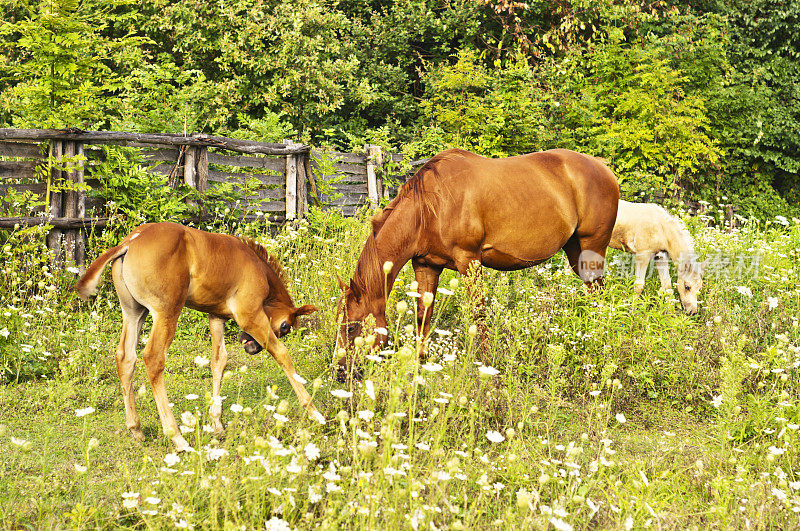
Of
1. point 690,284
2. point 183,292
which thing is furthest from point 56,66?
point 690,284

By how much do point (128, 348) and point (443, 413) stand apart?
2.09 m

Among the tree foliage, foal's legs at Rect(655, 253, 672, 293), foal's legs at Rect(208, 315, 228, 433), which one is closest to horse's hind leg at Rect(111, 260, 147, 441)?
foal's legs at Rect(208, 315, 228, 433)

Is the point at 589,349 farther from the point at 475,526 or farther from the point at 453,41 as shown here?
the point at 453,41

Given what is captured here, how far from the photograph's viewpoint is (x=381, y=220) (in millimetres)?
5301

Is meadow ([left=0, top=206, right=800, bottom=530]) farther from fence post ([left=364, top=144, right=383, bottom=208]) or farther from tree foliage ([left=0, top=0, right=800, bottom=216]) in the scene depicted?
tree foliage ([left=0, top=0, right=800, bottom=216])

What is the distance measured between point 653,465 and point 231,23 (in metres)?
12.3

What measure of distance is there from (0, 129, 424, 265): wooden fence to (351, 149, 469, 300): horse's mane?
3.58 meters

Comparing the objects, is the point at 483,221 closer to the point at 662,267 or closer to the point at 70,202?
the point at 662,267

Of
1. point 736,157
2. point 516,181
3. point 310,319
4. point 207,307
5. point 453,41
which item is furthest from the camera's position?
point 453,41

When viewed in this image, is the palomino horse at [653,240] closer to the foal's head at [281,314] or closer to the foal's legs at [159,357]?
the foal's head at [281,314]

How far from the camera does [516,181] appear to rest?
19.3 ft

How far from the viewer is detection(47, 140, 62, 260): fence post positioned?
7574 millimetres

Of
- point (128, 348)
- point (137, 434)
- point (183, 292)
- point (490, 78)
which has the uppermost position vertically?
point (490, 78)

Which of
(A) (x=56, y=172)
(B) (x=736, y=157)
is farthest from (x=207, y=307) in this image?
(B) (x=736, y=157)
